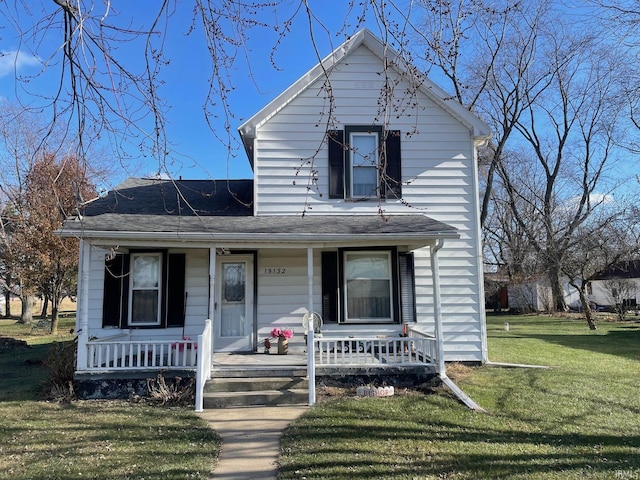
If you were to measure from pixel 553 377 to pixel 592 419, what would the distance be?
2.67 m

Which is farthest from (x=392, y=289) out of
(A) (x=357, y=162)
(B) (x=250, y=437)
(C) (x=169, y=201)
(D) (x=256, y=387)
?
(C) (x=169, y=201)

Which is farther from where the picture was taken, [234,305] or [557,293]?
[557,293]

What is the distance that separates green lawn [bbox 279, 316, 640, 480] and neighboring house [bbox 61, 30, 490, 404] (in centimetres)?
226

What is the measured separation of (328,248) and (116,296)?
4585 millimetres

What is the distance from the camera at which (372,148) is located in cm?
1075

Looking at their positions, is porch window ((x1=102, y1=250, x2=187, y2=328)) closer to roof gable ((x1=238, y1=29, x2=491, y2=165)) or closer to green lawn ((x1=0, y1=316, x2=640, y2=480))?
green lawn ((x1=0, y1=316, x2=640, y2=480))

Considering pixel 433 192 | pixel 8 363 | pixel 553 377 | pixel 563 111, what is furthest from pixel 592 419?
pixel 563 111

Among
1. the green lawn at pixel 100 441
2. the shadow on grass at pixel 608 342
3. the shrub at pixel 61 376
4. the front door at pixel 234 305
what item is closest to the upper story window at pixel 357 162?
the front door at pixel 234 305

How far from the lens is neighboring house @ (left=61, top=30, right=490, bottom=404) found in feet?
32.3

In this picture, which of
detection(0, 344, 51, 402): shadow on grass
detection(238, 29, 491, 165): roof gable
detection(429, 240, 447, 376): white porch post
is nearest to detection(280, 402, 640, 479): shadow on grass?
detection(429, 240, 447, 376): white porch post

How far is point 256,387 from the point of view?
8.01m

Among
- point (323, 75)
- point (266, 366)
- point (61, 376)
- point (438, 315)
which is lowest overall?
point (61, 376)

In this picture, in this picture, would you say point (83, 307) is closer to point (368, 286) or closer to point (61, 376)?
point (61, 376)

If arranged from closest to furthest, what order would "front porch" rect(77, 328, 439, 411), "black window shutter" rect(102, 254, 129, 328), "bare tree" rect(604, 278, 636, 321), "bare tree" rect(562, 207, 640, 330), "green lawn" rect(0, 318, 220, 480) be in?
"green lawn" rect(0, 318, 220, 480) → "front porch" rect(77, 328, 439, 411) → "black window shutter" rect(102, 254, 129, 328) → "bare tree" rect(562, 207, 640, 330) → "bare tree" rect(604, 278, 636, 321)
